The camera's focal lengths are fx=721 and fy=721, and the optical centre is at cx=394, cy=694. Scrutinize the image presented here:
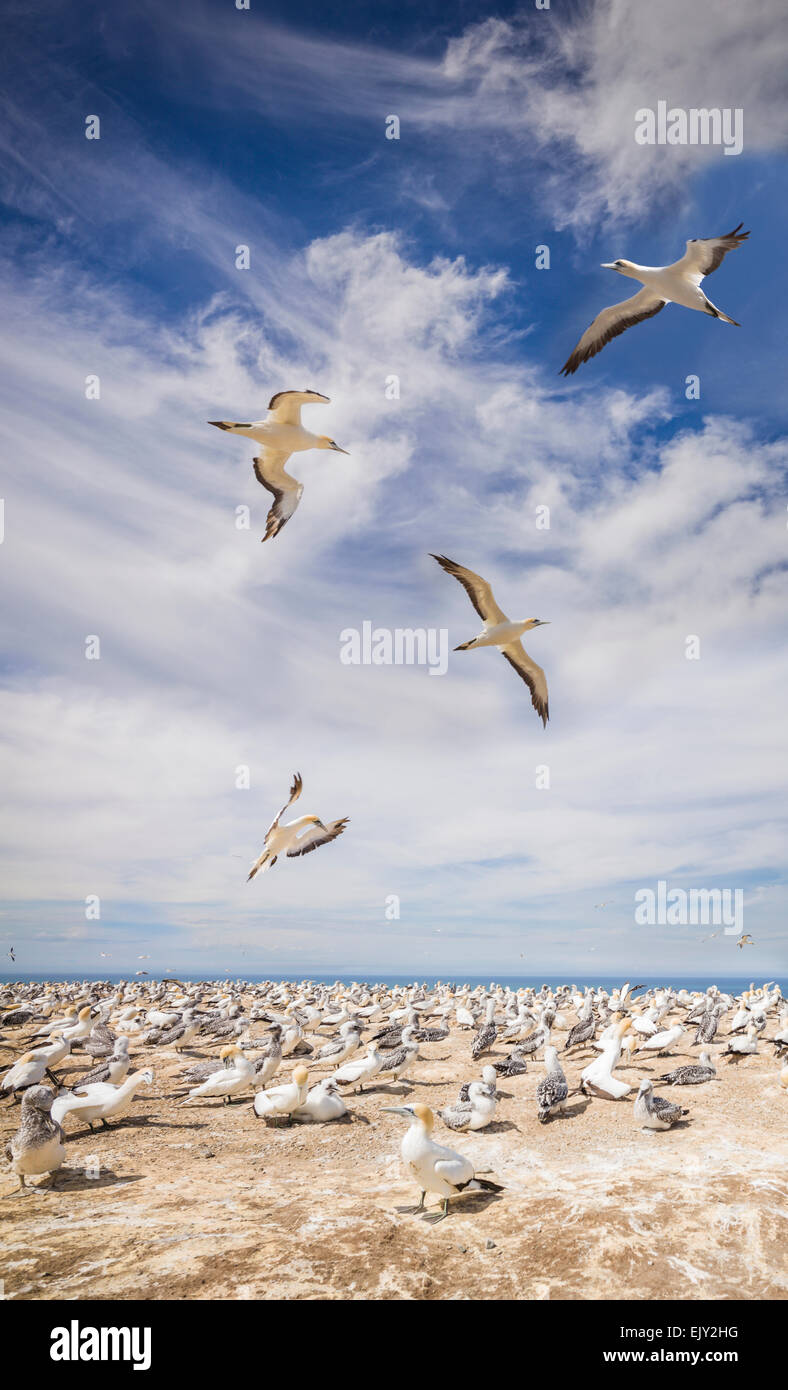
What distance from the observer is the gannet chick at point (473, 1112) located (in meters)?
10.1

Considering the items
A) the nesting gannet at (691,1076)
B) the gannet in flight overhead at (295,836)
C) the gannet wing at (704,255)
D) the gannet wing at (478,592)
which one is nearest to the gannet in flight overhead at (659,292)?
the gannet wing at (704,255)

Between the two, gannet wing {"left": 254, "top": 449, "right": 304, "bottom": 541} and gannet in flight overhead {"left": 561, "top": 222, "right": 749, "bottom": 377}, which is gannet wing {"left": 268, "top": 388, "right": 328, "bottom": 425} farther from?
gannet in flight overhead {"left": 561, "top": 222, "right": 749, "bottom": 377}

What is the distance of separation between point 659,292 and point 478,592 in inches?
201

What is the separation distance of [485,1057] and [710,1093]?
5.52 meters

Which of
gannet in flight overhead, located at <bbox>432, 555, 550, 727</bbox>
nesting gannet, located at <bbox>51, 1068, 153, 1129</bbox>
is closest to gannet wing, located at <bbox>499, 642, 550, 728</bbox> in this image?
gannet in flight overhead, located at <bbox>432, 555, 550, 727</bbox>

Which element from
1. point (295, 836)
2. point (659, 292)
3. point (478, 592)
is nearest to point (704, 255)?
point (659, 292)

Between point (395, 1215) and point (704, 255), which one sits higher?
point (704, 255)

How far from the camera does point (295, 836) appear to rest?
535 inches

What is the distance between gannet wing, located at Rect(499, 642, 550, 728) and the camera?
13.4 meters

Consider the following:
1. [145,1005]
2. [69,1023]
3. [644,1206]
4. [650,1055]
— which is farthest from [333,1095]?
[145,1005]

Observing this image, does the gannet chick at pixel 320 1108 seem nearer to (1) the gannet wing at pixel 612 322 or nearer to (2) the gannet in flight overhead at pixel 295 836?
(2) the gannet in flight overhead at pixel 295 836

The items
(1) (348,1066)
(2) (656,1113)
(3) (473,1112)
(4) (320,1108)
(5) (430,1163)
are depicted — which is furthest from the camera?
(1) (348,1066)

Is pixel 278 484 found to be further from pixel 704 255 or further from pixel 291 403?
pixel 704 255

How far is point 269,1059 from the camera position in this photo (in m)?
13.3
